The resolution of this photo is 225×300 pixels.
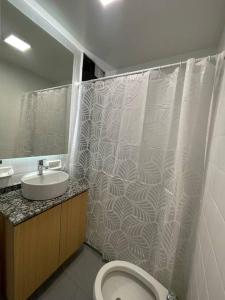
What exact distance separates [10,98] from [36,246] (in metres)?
1.15

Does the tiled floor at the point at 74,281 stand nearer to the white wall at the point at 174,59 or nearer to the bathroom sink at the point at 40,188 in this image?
the bathroom sink at the point at 40,188

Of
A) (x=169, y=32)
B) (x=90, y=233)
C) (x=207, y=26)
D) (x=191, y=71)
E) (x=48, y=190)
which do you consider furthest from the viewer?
(x=90, y=233)

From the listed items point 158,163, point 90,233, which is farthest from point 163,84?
point 90,233

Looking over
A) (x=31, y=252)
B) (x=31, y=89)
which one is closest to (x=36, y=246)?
(x=31, y=252)

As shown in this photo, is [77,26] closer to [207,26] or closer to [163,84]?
[163,84]

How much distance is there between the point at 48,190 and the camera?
1.17 meters

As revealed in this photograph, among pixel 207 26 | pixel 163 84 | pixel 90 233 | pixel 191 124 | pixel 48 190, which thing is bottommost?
pixel 90 233

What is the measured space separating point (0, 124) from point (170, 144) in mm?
1341

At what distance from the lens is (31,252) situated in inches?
41.3

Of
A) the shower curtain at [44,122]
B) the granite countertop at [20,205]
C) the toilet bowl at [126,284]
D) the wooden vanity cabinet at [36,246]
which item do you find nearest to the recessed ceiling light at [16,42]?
the shower curtain at [44,122]

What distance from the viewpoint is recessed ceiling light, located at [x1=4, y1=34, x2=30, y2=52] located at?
1.15 m

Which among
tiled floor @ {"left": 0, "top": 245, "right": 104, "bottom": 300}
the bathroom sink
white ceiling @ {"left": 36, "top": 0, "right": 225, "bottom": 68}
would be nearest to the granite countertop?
the bathroom sink

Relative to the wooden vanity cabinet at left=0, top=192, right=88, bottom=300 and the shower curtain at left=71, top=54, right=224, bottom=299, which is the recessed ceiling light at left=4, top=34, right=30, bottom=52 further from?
the wooden vanity cabinet at left=0, top=192, right=88, bottom=300

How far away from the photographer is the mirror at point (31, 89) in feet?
3.86
